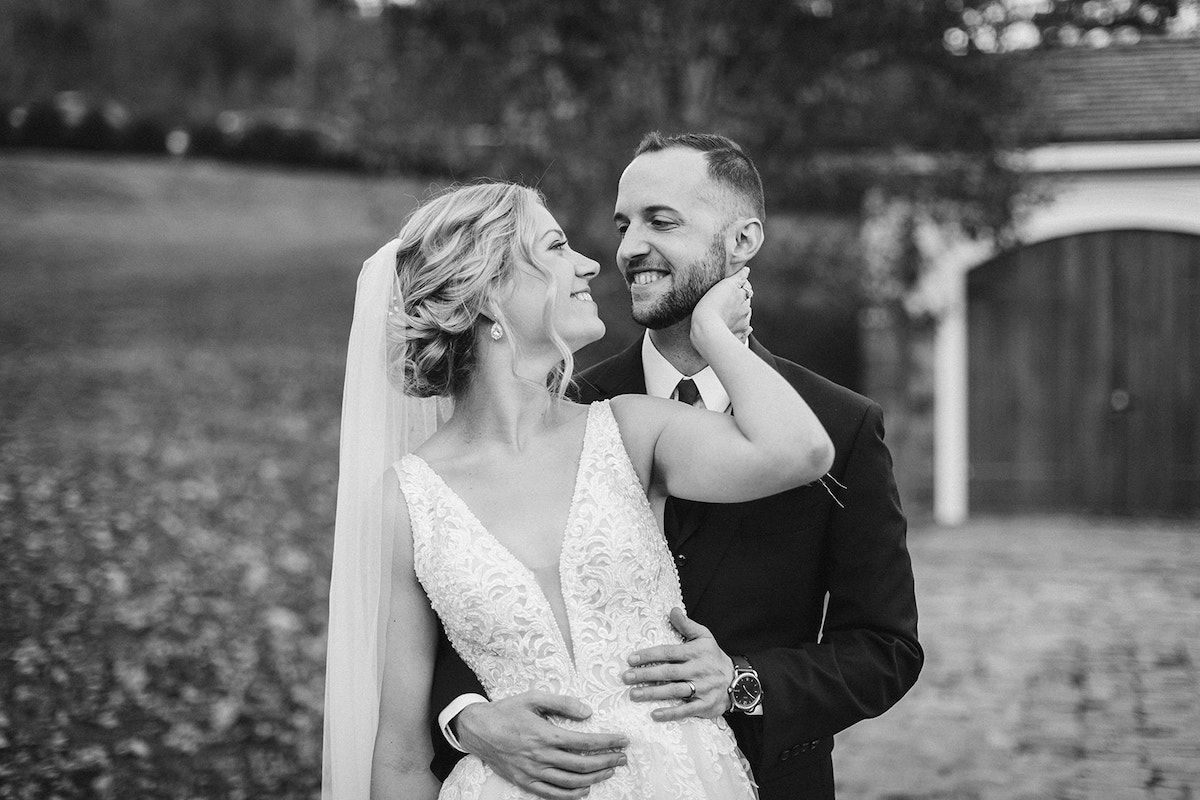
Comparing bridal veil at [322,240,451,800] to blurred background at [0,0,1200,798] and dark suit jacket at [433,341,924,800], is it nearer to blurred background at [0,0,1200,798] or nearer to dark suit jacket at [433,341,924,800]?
dark suit jacket at [433,341,924,800]

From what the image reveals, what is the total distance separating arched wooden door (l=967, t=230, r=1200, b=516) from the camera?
34.8ft

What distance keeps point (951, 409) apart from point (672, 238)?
8.84 meters

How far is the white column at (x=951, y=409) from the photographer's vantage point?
10.9 metres

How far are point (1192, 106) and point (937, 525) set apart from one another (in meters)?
4.63

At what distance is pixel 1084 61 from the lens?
38.9 feet

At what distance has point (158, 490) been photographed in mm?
7816

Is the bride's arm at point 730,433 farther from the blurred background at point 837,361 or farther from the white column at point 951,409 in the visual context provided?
the white column at point 951,409

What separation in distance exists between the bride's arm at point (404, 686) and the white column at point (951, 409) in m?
9.17

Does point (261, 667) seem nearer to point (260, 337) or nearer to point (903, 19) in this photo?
point (903, 19)

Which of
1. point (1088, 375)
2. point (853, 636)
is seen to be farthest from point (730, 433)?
point (1088, 375)

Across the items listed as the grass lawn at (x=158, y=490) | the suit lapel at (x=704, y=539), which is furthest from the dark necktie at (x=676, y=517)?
the grass lawn at (x=158, y=490)

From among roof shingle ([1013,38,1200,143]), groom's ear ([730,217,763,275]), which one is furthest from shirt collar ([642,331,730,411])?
roof shingle ([1013,38,1200,143])

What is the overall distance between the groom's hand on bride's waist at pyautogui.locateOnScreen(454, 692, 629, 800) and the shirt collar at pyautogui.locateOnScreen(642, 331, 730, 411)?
0.79 metres

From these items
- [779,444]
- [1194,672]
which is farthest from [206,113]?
[779,444]
